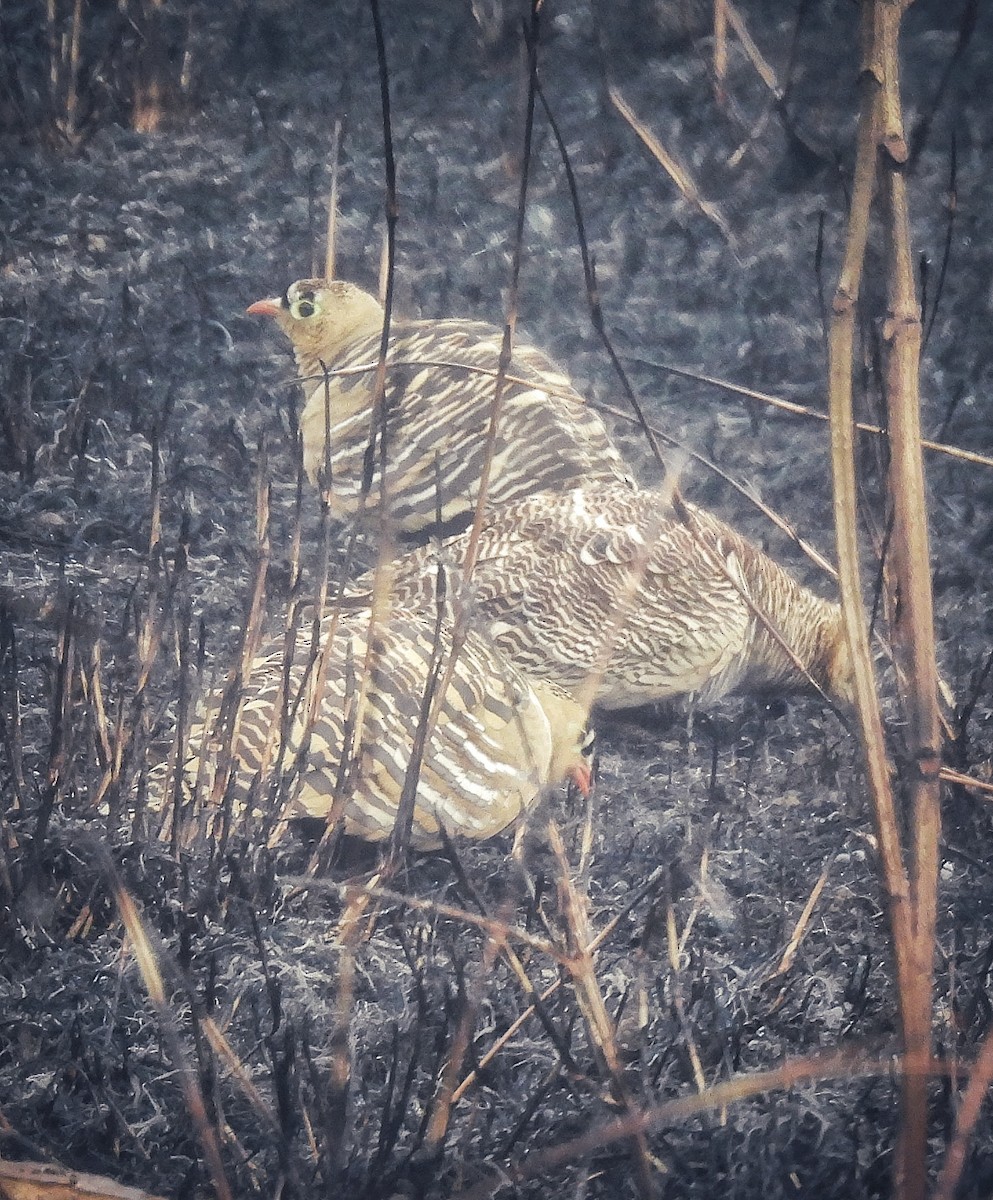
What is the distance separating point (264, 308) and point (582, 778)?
0.71 m

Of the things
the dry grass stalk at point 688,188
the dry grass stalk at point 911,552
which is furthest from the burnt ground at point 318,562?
the dry grass stalk at point 911,552

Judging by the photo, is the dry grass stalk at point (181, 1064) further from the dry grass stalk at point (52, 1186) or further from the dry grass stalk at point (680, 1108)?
the dry grass stalk at point (680, 1108)

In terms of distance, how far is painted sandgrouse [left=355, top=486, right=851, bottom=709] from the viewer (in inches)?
49.0

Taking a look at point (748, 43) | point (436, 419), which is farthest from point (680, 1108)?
point (748, 43)

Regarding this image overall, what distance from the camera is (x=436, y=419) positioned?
1520 millimetres

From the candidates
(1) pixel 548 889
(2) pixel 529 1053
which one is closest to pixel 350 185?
(1) pixel 548 889

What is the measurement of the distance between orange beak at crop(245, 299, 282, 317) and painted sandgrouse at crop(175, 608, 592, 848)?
0.48 meters

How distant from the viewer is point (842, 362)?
1.90 ft

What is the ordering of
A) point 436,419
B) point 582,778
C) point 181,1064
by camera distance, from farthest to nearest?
point 436,419 < point 582,778 < point 181,1064

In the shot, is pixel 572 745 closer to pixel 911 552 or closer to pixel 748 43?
pixel 911 552

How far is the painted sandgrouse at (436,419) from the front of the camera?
1.39 metres

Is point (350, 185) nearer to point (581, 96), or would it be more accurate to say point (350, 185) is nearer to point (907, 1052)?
point (581, 96)

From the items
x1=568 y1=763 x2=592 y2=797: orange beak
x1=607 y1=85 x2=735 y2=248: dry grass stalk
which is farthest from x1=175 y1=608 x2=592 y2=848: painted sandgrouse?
x1=607 y1=85 x2=735 y2=248: dry grass stalk

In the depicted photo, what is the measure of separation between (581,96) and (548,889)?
35.7 inches
